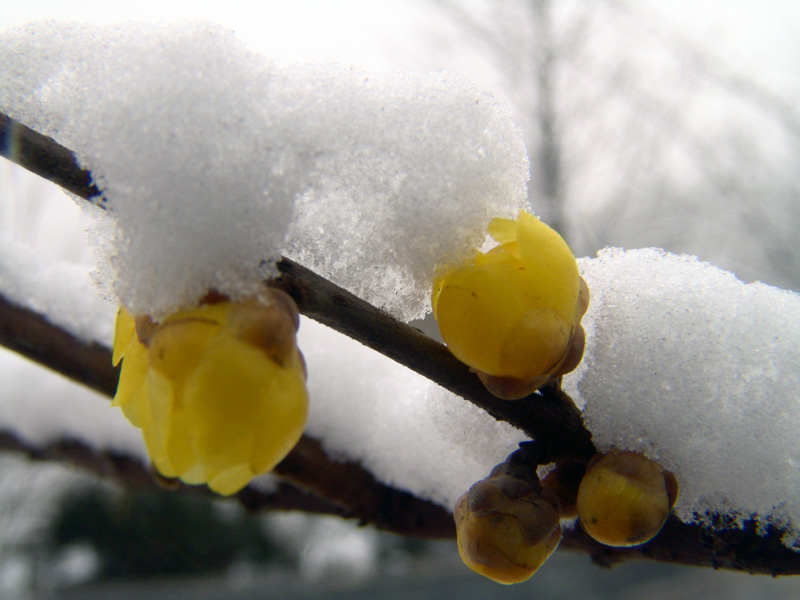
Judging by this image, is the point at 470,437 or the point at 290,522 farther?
the point at 290,522

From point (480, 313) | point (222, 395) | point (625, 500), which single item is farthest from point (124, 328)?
point (625, 500)

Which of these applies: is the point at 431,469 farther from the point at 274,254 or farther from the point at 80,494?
the point at 80,494

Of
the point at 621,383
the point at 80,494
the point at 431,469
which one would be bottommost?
the point at 80,494

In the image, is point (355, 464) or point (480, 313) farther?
point (355, 464)

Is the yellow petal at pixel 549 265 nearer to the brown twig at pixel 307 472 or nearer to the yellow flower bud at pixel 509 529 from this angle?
the yellow flower bud at pixel 509 529

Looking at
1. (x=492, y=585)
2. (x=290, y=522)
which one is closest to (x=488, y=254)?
(x=492, y=585)

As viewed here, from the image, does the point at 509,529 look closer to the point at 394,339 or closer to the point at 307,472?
the point at 394,339
